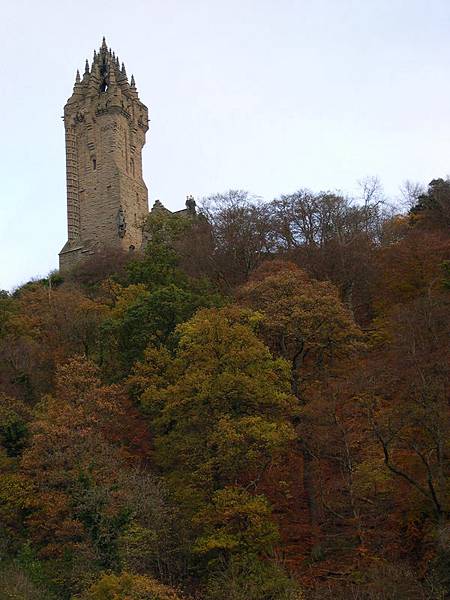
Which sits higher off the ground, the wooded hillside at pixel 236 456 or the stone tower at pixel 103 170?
the stone tower at pixel 103 170

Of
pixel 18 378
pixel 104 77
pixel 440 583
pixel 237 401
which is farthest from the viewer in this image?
pixel 104 77

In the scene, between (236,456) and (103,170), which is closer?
(236,456)


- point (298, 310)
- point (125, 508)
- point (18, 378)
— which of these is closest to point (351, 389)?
point (298, 310)

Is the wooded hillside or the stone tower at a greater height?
the stone tower

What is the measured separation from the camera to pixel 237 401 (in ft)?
80.2

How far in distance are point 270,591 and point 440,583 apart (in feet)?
13.6

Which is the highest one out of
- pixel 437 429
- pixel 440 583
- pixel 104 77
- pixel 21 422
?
pixel 104 77

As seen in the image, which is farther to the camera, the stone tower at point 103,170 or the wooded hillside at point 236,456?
the stone tower at point 103,170

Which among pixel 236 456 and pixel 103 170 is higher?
pixel 103 170

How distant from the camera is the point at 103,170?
2402 inches

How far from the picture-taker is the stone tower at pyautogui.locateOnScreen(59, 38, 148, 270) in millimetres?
59938

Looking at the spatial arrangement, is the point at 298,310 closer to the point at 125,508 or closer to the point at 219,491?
the point at 219,491

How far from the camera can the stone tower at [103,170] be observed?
2360 inches

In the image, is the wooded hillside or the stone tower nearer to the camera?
the wooded hillside
